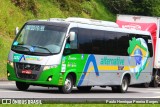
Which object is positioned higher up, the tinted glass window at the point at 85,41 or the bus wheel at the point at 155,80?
the tinted glass window at the point at 85,41

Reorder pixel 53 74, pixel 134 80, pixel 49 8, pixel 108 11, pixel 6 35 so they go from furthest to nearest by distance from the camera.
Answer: pixel 108 11
pixel 49 8
pixel 6 35
pixel 134 80
pixel 53 74

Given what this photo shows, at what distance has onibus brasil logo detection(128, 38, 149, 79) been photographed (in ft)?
96.2

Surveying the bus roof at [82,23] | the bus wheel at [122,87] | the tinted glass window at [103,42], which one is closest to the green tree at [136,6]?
the tinted glass window at [103,42]

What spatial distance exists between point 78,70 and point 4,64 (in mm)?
11404

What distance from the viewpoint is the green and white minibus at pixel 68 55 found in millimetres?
23203

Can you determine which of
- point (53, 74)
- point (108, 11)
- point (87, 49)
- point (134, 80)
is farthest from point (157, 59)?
point (108, 11)

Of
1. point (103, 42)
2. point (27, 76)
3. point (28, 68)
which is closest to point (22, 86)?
point (27, 76)

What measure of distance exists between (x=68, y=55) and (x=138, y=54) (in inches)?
284

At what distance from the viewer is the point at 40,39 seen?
2359 centimetres

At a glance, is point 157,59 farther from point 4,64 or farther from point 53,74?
point 53,74

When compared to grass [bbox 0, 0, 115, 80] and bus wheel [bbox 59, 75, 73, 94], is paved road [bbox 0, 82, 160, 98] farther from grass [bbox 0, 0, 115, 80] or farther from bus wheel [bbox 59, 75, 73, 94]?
grass [bbox 0, 0, 115, 80]

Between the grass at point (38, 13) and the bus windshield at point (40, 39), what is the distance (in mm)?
9393

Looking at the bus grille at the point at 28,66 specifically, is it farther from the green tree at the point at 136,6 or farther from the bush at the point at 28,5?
the green tree at the point at 136,6

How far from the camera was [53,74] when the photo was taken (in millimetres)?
23109
